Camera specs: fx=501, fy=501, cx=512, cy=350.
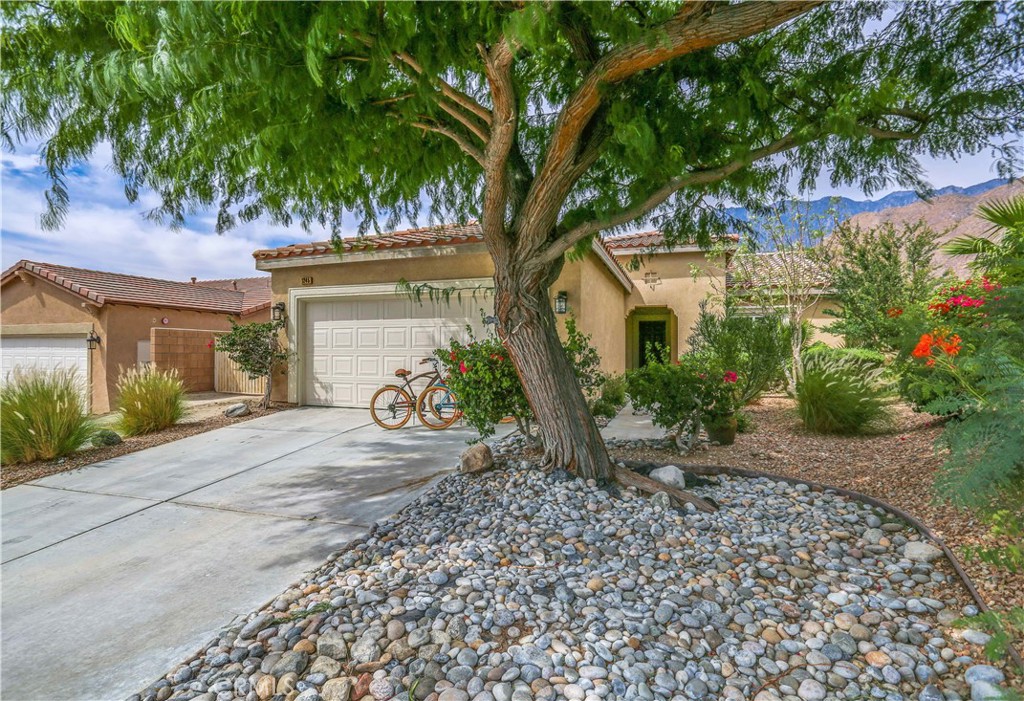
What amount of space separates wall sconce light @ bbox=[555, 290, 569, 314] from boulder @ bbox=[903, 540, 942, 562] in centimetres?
551

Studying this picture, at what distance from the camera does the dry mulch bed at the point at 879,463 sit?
275 cm

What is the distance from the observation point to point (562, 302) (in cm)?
802

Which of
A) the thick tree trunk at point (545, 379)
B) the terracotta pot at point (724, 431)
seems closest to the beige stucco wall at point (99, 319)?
the thick tree trunk at point (545, 379)

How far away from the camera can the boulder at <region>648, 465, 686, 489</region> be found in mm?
4129

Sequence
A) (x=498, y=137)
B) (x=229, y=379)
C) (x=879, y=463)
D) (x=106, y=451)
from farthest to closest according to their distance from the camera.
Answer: (x=229, y=379), (x=106, y=451), (x=879, y=463), (x=498, y=137)

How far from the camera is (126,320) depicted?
12.2 metres

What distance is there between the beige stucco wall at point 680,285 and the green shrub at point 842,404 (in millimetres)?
5568

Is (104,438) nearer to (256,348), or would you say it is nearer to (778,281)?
(256,348)

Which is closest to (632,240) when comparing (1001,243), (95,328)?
(1001,243)

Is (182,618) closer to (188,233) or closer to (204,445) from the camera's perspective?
(188,233)

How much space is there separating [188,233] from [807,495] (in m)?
6.22

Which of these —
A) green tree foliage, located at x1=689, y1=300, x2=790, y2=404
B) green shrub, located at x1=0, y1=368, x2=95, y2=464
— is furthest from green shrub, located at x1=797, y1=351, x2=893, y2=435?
green shrub, located at x1=0, y1=368, x2=95, y2=464

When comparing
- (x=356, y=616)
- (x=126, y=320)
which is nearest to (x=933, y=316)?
(x=356, y=616)

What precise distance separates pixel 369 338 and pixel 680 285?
7919 millimetres
